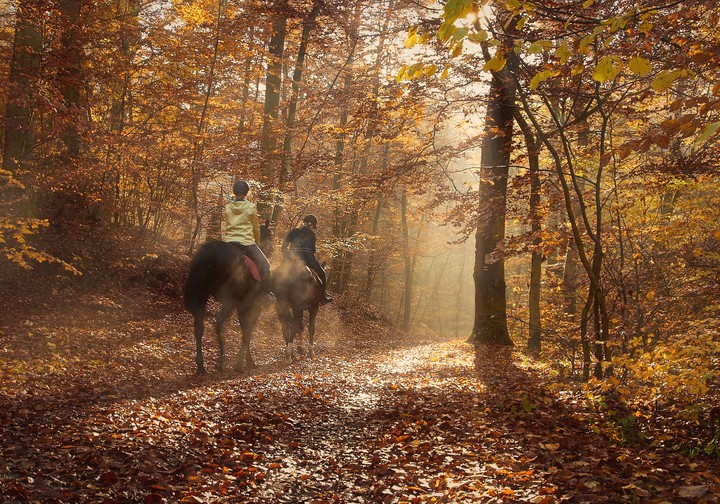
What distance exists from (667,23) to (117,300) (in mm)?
13963

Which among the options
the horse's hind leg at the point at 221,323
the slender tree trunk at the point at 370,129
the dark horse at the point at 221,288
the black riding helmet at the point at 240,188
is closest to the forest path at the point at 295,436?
the horse's hind leg at the point at 221,323

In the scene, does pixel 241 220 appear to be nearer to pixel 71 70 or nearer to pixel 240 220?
pixel 240 220

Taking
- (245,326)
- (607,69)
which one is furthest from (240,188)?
(607,69)

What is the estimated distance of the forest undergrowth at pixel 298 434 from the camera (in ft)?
14.5

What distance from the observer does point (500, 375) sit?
9.92 m

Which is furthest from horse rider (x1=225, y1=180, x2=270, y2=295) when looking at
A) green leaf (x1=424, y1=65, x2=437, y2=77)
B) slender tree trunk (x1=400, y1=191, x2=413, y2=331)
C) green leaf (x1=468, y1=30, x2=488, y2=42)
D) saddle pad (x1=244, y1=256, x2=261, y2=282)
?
slender tree trunk (x1=400, y1=191, x2=413, y2=331)

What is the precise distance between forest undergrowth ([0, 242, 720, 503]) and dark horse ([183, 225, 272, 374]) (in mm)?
737

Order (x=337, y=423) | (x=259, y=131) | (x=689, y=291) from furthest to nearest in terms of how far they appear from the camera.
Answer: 1. (x=259, y=131)
2. (x=689, y=291)
3. (x=337, y=423)

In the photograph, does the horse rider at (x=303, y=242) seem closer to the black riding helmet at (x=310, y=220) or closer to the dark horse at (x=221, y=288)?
the black riding helmet at (x=310, y=220)

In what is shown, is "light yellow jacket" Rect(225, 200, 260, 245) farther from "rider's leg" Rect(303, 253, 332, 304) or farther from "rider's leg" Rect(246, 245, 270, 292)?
"rider's leg" Rect(303, 253, 332, 304)

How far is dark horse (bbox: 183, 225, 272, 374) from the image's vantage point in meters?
9.23

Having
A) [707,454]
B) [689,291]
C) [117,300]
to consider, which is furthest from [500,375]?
[117,300]

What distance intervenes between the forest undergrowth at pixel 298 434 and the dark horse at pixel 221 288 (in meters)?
0.74

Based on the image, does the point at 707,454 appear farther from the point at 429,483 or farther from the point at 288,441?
the point at 288,441
